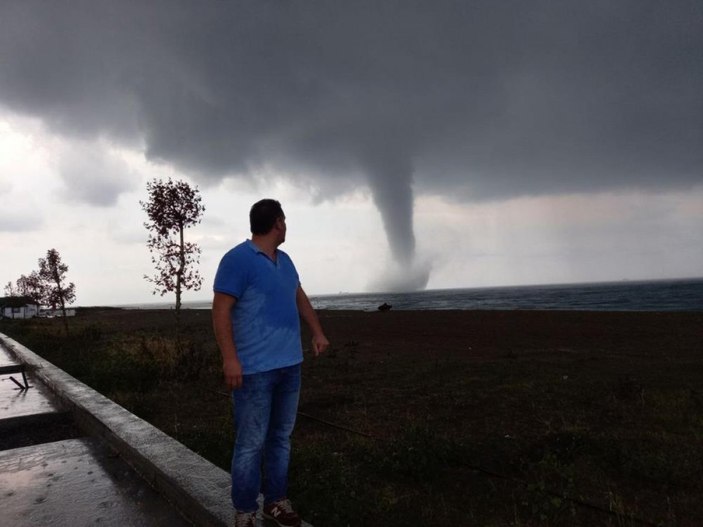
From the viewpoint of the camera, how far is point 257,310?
2758 millimetres

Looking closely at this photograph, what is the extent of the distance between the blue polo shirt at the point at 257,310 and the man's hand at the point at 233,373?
10 centimetres

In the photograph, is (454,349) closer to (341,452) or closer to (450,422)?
(450,422)

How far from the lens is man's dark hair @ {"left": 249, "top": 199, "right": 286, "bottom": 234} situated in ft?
9.62

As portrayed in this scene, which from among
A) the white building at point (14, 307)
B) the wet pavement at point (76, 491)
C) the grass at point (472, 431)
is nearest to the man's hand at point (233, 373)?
the wet pavement at point (76, 491)

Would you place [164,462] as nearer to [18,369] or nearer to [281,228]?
[281,228]

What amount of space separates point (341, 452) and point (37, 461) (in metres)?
3.01

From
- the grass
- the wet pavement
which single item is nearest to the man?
the wet pavement

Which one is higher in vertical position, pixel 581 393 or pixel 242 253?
pixel 242 253

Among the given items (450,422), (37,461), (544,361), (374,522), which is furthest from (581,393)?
(37,461)

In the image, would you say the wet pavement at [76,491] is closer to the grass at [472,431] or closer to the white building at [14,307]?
the grass at [472,431]

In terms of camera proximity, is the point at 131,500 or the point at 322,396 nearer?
the point at 131,500

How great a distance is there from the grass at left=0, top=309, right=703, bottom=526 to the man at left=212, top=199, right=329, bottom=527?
99 cm

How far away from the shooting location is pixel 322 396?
335 inches

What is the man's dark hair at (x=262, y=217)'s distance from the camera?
2.93 meters
